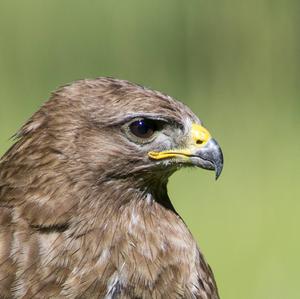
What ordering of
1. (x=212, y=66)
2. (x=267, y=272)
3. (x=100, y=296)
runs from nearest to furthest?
(x=100, y=296) < (x=267, y=272) < (x=212, y=66)

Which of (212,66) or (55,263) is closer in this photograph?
(55,263)

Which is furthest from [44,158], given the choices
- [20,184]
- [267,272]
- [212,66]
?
[212,66]

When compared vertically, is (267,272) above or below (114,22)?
below

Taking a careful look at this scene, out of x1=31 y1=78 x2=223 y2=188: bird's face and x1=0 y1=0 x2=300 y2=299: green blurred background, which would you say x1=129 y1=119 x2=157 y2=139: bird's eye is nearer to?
x1=31 y1=78 x2=223 y2=188: bird's face

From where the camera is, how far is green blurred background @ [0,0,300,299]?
925 cm

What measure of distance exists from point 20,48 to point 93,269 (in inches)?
211

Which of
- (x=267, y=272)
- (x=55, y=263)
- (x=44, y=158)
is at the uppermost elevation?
(x=44, y=158)

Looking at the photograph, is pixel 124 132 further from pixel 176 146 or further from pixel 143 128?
pixel 176 146

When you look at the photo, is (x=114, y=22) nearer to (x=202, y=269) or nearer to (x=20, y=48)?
(x=20, y=48)

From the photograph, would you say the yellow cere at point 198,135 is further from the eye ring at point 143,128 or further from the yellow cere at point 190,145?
the eye ring at point 143,128

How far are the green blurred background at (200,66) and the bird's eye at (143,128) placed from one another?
3.14 m

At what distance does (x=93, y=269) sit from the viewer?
549 centimetres

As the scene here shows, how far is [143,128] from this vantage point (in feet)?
18.3

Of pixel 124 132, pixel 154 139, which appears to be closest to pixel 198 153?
pixel 154 139
